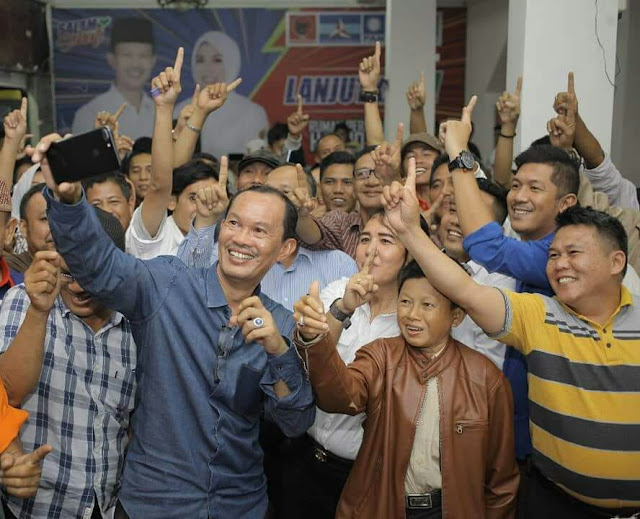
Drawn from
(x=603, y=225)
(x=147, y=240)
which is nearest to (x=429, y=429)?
(x=603, y=225)

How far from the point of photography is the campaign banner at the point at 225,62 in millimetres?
9305

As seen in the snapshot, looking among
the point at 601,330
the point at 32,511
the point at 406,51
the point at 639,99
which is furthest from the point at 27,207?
the point at 639,99

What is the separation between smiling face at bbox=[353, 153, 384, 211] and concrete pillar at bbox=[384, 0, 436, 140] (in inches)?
139

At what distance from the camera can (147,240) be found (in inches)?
110

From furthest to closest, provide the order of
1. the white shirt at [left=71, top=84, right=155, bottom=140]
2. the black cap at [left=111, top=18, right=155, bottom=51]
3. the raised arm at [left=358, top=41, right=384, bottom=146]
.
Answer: the white shirt at [left=71, top=84, right=155, bottom=140] < the black cap at [left=111, top=18, right=155, bottom=51] < the raised arm at [left=358, top=41, right=384, bottom=146]

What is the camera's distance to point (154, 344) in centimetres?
184

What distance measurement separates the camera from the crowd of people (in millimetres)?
1750

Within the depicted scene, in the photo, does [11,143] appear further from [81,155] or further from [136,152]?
[81,155]

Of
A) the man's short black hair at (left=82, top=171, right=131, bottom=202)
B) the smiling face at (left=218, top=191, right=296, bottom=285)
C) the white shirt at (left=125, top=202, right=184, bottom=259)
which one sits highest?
the man's short black hair at (left=82, top=171, right=131, bottom=202)

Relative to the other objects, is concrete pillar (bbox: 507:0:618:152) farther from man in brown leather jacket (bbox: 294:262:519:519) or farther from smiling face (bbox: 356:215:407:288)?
man in brown leather jacket (bbox: 294:262:519:519)

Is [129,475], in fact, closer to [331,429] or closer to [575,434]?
[331,429]

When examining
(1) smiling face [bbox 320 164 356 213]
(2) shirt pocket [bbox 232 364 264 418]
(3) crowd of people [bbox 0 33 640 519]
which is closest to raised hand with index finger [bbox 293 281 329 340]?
(3) crowd of people [bbox 0 33 640 519]

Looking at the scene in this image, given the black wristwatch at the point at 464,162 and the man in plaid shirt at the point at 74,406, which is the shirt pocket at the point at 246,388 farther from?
the black wristwatch at the point at 464,162

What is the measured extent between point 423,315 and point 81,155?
44.5 inches
